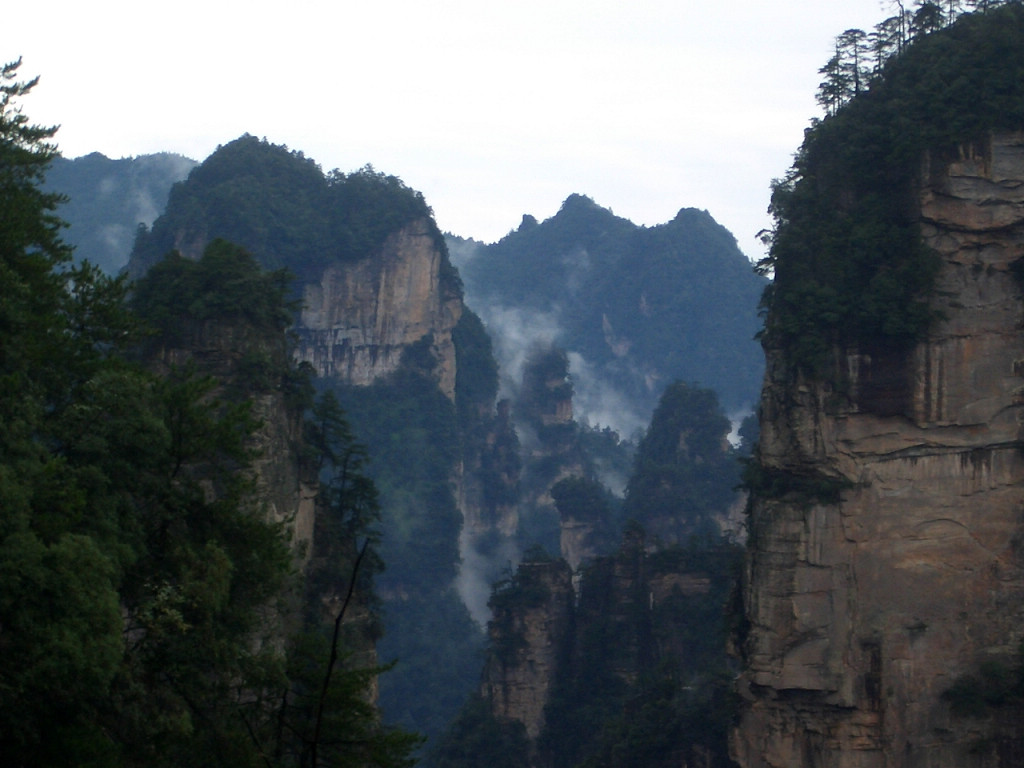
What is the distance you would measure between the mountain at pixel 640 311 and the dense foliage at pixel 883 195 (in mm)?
94412

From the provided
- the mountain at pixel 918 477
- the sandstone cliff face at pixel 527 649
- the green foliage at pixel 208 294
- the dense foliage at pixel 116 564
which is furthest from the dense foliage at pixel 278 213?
the dense foliage at pixel 116 564

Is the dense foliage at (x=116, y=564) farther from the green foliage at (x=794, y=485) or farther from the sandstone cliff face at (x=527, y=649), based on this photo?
the sandstone cliff face at (x=527, y=649)

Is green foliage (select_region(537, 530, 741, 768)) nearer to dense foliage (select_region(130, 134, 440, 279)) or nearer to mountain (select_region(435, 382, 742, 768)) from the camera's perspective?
mountain (select_region(435, 382, 742, 768))

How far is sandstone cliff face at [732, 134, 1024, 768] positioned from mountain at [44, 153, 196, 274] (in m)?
75.7

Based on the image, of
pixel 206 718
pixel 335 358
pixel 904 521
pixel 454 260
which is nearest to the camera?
pixel 206 718

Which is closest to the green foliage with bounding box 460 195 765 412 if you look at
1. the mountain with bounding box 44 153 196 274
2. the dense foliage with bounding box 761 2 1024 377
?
the mountain with bounding box 44 153 196 274

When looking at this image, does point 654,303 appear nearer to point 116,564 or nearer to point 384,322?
point 384,322

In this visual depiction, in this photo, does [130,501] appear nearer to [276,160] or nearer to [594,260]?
[276,160]

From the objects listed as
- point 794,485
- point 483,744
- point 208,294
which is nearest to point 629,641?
point 483,744

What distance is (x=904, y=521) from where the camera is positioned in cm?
2900

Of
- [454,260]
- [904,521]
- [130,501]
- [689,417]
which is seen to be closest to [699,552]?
[904,521]

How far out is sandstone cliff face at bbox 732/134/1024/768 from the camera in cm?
2880

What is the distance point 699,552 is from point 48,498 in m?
36.1

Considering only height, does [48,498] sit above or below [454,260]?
below
